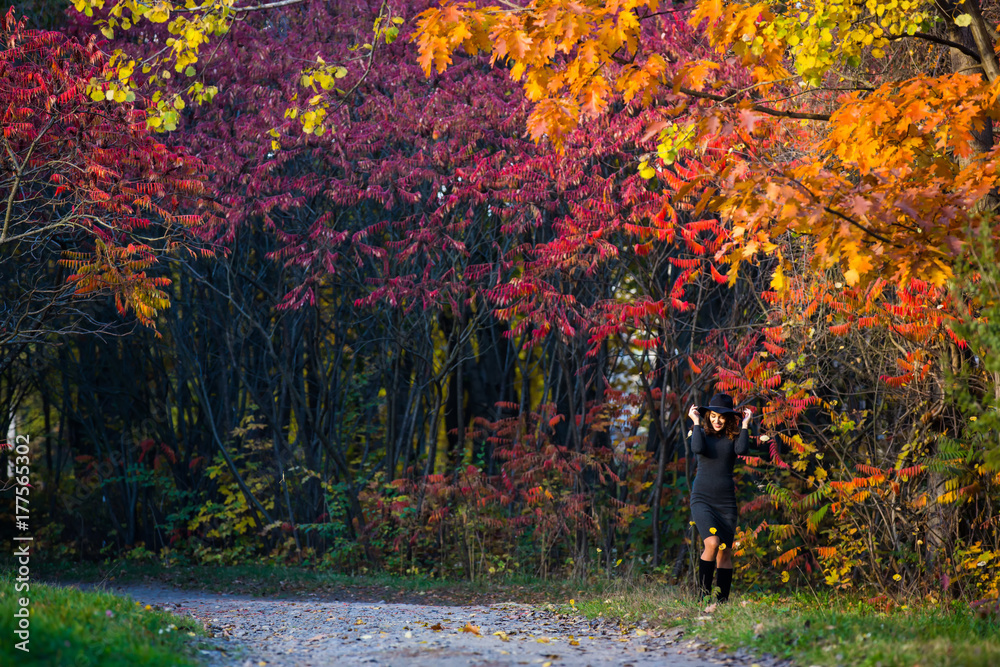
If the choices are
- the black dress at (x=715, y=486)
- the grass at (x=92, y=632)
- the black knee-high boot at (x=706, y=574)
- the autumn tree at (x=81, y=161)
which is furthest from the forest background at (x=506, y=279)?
the grass at (x=92, y=632)

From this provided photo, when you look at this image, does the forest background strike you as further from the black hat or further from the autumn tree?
the black hat

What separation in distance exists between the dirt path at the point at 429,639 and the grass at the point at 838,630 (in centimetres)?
21

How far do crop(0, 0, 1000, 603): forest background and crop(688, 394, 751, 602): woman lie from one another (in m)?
1.48

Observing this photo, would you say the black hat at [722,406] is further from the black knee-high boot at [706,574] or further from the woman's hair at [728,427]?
the black knee-high boot at [706,574]

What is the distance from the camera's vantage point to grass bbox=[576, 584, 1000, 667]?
4.92 m

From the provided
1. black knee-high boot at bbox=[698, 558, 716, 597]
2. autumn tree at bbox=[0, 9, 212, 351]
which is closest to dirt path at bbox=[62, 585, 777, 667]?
black knee-high boot at bbox=[698, 558, 716, 597]

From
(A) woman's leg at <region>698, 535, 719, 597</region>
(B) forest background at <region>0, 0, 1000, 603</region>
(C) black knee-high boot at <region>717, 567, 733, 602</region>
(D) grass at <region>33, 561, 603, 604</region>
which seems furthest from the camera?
(D) grass at <region>33, 561, 603, 604</region>

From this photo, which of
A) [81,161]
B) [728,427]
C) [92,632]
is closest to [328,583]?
[81,161]

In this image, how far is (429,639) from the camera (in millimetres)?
6590

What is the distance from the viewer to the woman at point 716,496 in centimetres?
751

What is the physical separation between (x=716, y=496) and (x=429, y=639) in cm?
272

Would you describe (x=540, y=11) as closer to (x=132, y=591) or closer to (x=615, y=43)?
(x=615, y=43)

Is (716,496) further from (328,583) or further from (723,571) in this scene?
(328,583)

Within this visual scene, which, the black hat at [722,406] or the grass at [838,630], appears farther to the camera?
the black hat at [722,406]
